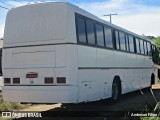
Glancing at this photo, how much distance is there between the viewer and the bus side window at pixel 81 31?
11438 millimetres

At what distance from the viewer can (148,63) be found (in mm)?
22000

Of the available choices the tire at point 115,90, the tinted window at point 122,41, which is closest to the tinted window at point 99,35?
the tire at point 115,90

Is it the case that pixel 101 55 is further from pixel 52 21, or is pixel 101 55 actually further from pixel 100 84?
pixel 52 21

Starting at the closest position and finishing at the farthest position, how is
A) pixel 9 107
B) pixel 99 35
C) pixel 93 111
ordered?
1. pixel 93 111
2. pixel 99 35
3. pixel 9 107

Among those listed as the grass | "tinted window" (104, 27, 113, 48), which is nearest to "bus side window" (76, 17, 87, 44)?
"tinted window" (104, 27, 113, 48)

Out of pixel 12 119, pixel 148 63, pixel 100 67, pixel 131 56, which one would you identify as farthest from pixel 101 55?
pixel 148 63

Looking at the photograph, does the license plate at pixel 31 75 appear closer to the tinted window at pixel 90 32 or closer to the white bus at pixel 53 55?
the white bus at pixel 53 55

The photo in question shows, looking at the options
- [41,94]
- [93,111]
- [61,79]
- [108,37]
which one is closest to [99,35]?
[108,37]

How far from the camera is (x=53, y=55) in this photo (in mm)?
11133

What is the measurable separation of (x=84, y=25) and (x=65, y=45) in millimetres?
1332

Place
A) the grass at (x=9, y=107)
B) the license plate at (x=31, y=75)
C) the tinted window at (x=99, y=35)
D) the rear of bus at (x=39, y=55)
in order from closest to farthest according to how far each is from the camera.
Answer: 1. the rear of bus at (x=39, y=55)
2. the license plate at (x=31, y=75)
3. the tinted window at (x=99, y=35)
4. the grass at (x=9, y=107)

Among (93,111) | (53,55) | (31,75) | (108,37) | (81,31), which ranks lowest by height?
(93,111)

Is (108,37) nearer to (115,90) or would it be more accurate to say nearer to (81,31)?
(115,90)

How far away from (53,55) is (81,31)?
47.8 inches
